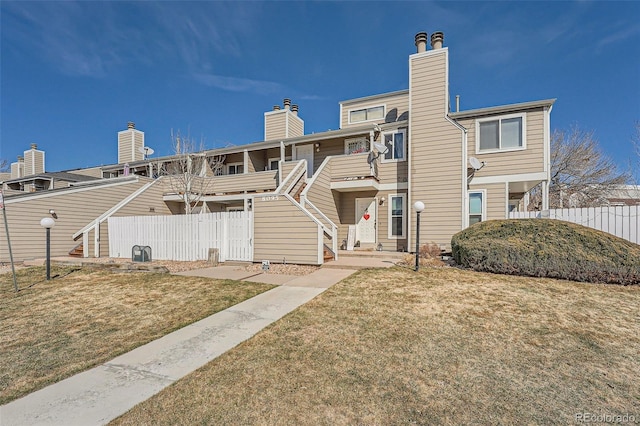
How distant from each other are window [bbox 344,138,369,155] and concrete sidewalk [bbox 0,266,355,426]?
10528mm

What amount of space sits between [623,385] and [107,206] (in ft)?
59.7

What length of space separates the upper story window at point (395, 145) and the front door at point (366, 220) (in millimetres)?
2149

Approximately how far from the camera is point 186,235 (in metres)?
11.4

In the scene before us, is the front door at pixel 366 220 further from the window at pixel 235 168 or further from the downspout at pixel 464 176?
the window at pixel 235 168

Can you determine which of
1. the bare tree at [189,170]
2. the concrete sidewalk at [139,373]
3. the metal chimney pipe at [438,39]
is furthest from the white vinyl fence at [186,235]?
the metal chimney pipe at [438,39]

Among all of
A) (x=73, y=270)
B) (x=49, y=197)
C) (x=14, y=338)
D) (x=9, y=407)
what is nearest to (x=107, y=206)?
(x=49, y=197)

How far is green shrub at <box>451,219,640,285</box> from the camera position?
6832 mm

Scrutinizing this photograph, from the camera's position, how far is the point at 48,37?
11.8 m

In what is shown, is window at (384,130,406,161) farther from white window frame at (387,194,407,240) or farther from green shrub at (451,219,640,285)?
green shrub at (451,219,640,285)

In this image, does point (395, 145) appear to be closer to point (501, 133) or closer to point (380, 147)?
point (380, 147)

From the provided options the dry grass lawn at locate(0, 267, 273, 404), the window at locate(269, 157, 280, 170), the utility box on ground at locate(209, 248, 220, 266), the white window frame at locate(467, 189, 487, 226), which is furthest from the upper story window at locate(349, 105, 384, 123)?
the dry grass lawn at locate(0, 267, 273, 404)

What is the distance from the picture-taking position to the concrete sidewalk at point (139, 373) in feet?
8.45

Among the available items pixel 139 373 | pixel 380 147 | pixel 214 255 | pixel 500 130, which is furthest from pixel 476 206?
pixel 139 373

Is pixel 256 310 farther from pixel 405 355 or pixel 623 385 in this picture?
pixel 623 385
